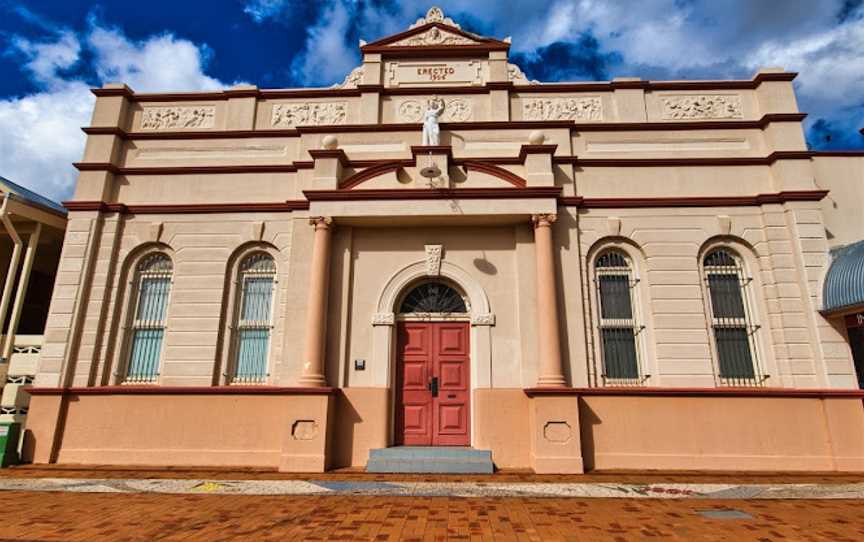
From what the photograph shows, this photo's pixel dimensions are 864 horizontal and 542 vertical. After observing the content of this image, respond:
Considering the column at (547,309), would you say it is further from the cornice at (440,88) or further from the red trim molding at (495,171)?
the cornice at (440,88)

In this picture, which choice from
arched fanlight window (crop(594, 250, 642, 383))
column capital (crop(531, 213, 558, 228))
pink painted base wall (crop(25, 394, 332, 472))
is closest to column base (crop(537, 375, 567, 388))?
arched fanlight window (crop(594, 250, 642, 383))

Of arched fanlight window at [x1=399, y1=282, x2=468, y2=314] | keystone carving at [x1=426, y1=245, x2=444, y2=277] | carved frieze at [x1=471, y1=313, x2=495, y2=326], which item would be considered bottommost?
carved frieze at [x1=471, y1=313, x2=495, y2=326]

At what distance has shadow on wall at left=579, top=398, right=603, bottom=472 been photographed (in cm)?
942

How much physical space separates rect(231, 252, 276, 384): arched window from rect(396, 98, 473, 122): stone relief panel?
15.7 ft

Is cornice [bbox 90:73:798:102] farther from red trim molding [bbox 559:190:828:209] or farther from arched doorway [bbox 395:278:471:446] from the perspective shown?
arched doorway [bbox 395:278:471:446]

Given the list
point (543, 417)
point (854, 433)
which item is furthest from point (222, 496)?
point (854, 433)

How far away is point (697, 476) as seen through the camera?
877cm

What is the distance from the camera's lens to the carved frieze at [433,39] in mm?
12906

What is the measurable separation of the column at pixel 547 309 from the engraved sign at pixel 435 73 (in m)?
4.59

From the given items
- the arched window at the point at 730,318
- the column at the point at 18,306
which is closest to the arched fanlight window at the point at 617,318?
the arched window at the point at 730,318

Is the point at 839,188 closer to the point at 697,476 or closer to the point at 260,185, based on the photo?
the point at 697,476

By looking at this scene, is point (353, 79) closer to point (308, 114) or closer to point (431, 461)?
point (308, 114)

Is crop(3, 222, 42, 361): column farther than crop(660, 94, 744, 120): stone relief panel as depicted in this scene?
No

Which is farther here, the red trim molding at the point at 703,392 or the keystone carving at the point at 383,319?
the keystone carving at the point at 383,319
